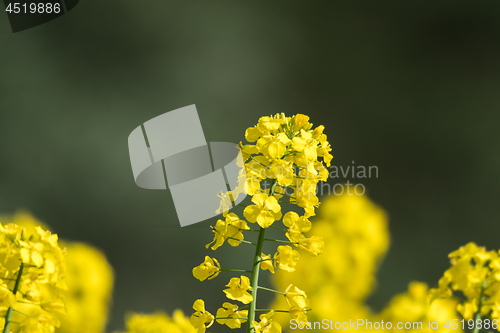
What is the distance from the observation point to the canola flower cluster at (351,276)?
21.9 inches

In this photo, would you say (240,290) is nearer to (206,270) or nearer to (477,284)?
(206,270)

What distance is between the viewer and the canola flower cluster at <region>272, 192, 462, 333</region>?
556 mm

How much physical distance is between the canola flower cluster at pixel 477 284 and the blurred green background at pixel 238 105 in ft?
1.97

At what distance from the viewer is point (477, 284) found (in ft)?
1.44

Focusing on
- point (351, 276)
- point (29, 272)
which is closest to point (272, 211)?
point (29, 272)

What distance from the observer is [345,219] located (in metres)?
0.76

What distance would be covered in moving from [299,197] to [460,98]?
101cm

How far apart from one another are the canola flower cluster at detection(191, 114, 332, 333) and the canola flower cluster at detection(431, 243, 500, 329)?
7.4 inches

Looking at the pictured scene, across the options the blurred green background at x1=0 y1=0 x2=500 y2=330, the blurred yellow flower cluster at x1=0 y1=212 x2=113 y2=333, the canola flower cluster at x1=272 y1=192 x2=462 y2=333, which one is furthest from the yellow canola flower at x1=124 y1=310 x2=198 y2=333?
the blurred green background at x1=0 y1=0 x2=500 y2=330

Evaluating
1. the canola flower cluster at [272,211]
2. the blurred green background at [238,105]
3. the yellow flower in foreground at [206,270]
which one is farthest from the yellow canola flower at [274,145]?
the blurred green background at [238,105]

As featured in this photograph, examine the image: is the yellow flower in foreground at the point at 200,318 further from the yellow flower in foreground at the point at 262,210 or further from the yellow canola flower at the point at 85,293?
the yellow canola flower at the point at 85,293

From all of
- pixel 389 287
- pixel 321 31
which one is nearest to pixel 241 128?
pixel 321 31

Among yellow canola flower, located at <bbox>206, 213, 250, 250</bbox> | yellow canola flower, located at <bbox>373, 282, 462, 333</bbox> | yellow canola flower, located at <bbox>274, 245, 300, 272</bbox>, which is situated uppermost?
yellow canola flower, located at <bbox>206, 213, 250, 250</bbox>

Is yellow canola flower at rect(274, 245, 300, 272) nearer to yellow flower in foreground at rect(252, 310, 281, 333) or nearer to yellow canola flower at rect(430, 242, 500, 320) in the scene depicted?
yellow flower in foreground at rect(252, 310, 281, 333)
